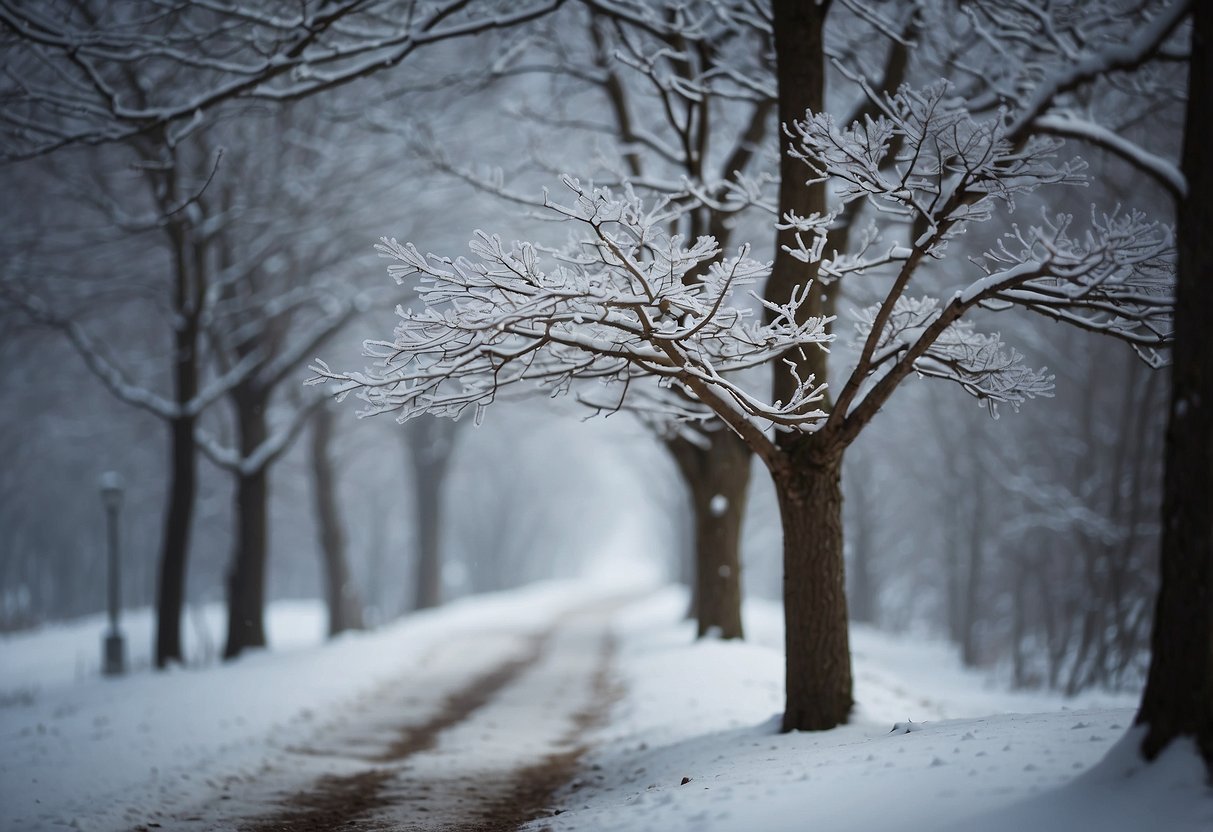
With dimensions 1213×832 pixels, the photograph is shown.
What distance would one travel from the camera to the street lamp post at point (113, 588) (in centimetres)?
1384

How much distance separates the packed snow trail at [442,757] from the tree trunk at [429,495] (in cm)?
928

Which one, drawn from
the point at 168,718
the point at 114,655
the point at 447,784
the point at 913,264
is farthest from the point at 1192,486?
the point at 114,655

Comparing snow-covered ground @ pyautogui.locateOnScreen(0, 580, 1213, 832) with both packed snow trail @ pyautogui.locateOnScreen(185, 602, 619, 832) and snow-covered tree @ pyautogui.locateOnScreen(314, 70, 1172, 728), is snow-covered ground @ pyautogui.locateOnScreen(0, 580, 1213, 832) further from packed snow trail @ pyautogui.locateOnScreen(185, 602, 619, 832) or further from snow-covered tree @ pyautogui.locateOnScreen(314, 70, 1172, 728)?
snow-covered tree @ pyautogui.locateOnScreen(314, 70, 1172, 728)

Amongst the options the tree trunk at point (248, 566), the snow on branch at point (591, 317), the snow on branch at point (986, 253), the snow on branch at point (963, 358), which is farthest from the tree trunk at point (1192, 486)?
the tree trunk at point (248, 566)

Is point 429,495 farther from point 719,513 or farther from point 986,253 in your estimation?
point 986,253

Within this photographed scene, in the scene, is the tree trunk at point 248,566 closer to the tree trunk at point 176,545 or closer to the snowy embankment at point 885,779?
the tree trunk at point 176,545

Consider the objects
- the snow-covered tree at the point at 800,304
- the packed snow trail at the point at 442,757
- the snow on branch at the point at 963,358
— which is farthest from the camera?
the snow on branch at the point at 963,358

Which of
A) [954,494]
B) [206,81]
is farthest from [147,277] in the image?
[954,494]

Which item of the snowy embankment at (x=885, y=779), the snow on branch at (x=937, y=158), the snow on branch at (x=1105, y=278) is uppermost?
the snow on branch at (x=937, y=158)

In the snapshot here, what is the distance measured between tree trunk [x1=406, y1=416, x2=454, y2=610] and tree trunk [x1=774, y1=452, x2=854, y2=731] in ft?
56.7

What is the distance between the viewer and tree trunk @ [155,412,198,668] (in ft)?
43.2

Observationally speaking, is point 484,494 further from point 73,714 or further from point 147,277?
point 73,714

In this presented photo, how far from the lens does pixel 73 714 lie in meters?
9.80

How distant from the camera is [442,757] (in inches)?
327
